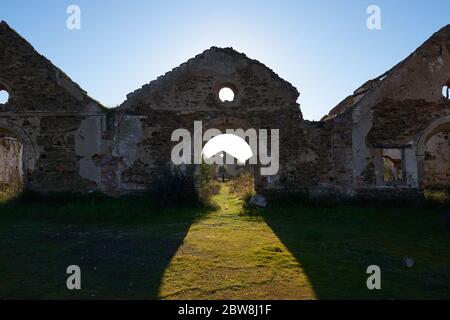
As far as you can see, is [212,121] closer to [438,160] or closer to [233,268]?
[233,268]

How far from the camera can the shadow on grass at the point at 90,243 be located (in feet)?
16.6

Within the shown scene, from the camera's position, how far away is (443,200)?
12.2 m

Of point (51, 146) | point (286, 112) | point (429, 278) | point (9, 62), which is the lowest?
point (429, 278)

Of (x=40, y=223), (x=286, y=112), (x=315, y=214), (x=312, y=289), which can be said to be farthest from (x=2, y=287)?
(x=286, y=112)

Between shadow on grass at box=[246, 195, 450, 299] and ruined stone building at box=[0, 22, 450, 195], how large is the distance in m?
1.46

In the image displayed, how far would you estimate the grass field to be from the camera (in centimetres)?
496

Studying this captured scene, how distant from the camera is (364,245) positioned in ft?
24.3

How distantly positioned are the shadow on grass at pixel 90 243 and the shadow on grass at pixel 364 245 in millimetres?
2185

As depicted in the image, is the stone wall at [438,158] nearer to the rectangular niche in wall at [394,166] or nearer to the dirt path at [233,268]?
the rectangular niche in wall at [394,166]

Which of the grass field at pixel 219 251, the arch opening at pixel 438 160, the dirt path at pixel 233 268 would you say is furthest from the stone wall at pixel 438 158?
the dirt path at pixel 233 268

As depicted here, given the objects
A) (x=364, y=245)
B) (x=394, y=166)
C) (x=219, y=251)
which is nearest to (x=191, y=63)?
(x=219, y=251)

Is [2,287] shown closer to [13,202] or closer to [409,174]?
[13,202]

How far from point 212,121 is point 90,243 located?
20.9 ft
